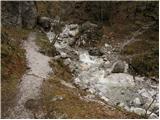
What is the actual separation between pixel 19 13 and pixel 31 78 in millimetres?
16019

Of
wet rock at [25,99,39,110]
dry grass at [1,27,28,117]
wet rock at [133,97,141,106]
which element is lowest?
wet rock at [133,97,141,106]

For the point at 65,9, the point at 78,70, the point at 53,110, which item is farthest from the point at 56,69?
the point at 65,9

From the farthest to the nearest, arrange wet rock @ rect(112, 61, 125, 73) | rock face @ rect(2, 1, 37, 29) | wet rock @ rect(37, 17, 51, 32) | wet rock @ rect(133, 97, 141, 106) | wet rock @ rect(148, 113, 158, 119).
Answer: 1. wet rock @ rect(37, 17, 51, 32)
2. rock face @ rect(2, 1, 37, 29)
3. wet rock @ rect(112, 61, 125, 73)
4. wet rock @ rect(133, 97, 141, 106)
5. wet rock @ rect(148, 113, 158, 119)

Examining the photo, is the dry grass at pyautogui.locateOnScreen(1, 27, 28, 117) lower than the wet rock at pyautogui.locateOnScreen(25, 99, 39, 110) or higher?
higher

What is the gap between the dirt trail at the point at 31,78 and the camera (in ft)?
65.9

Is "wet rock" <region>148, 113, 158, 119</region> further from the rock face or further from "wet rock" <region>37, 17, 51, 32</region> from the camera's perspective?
"wet rock" <region>37, 17, 51, 32</region>

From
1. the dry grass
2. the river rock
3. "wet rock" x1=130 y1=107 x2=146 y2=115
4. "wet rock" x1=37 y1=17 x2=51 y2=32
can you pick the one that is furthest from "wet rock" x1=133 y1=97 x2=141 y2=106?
"wet rock" x1=37 y1=17 x2=51 y2=32

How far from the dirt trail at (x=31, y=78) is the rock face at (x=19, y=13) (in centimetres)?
477

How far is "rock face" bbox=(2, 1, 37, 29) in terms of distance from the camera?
124 ft

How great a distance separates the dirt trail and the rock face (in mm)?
4765

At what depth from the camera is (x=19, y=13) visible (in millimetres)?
38781

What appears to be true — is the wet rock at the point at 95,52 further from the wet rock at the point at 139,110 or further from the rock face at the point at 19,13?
the wet rock at the point at 139,110

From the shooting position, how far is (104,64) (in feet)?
111

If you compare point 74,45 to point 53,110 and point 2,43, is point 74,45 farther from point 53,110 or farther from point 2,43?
point 53,110
